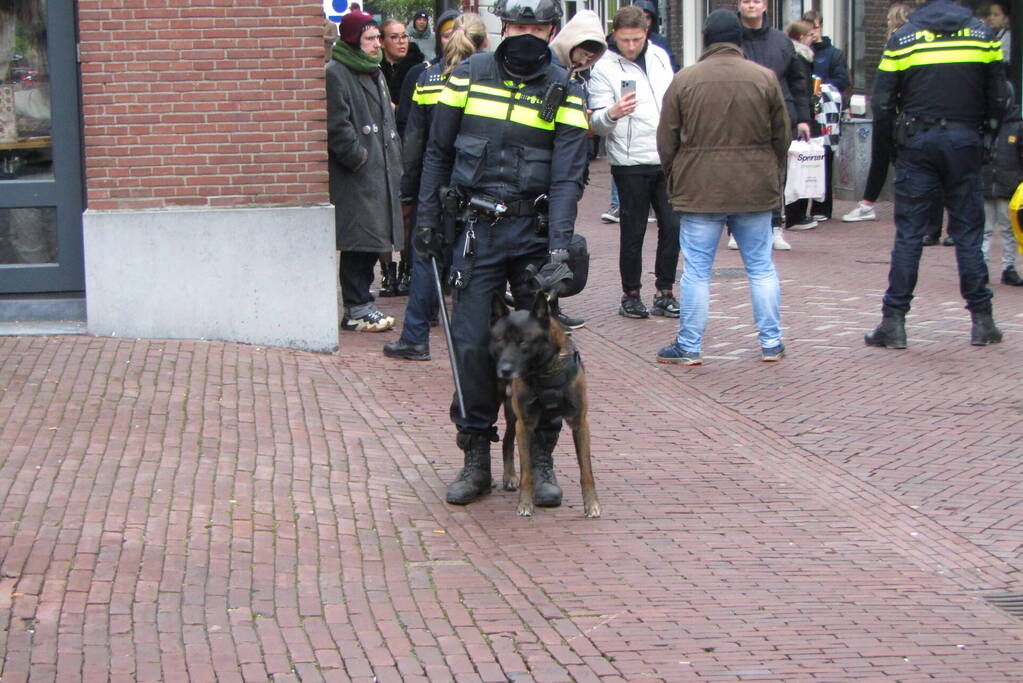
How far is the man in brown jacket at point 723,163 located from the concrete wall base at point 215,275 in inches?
86.5

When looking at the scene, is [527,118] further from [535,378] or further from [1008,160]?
[1008,160]

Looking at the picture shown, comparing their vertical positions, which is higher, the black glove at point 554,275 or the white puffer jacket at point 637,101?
the white puffer jacket at point 637,101

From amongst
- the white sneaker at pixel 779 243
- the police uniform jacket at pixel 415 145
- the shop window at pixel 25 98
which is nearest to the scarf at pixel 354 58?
the police uniform jacket at pixel 415 145

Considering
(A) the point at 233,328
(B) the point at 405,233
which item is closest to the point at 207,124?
Answer: (A) the point at 233,328

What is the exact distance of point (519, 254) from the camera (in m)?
6.35

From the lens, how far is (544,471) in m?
6.50

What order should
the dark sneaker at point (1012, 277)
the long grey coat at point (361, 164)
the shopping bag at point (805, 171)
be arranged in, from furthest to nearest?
the shopping bag at point (805, 171)
the dark sneaker at point (1012, 277)
the long grey coat at point (361, 164)

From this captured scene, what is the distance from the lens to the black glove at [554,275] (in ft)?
19.5

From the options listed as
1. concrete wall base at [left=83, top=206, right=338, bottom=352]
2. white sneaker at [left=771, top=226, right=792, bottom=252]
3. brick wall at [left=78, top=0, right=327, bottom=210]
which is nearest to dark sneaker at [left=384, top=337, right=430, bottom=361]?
concrete wall base at [left=83, top=206, right=338, bottom=352]

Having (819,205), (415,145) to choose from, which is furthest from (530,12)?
(819,205)

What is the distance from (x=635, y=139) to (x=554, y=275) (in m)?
4.62

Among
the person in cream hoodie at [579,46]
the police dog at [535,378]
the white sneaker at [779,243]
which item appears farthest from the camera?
the white sneaker at [779,243]

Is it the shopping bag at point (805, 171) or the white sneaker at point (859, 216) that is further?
the white sneaker at point (859, 216)

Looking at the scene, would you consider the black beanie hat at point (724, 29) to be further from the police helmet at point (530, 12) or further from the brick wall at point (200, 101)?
the police helmet at point (530, 12)
